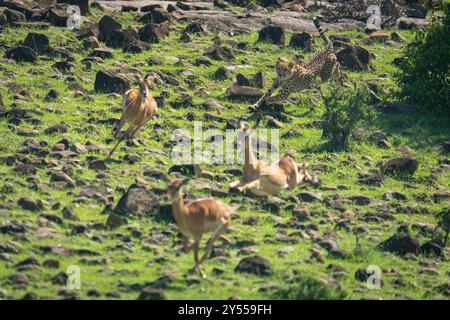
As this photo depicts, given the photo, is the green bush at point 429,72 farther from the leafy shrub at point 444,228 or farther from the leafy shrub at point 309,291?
the leafy shrub at point 309,291

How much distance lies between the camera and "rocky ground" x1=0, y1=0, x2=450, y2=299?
15.1 metres

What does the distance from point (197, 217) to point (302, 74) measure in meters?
9.98

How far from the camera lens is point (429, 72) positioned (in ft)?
81.1

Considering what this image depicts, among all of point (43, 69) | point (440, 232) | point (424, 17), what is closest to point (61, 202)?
point (440, 232)

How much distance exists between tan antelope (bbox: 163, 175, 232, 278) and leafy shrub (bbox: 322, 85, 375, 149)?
280 inches

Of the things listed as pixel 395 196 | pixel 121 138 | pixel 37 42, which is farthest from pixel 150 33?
pixel 395 196

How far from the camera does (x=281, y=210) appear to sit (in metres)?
17.7

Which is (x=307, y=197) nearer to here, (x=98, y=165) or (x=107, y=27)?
(x=98, y=165)

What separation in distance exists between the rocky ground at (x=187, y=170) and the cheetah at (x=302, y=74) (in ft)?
1.22

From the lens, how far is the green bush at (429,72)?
2417 centimetres

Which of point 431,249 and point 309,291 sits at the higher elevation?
point 431,249

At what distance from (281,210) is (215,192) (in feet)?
3.55

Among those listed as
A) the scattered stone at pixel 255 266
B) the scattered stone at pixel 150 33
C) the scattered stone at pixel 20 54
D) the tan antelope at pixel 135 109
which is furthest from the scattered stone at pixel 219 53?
the scattered stone at pixel 255 266
